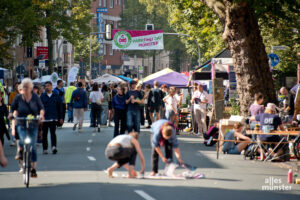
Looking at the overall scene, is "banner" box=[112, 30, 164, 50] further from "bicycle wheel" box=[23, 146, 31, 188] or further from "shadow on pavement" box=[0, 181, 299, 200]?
"shadow on pavement" box=[0, 181, 299, 200]

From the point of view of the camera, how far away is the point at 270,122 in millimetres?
17219

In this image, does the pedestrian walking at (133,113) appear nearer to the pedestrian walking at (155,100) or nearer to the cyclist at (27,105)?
the pedestrian walking at (155,100)

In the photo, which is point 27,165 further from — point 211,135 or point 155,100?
point 155,100

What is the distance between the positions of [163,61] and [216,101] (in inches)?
4120

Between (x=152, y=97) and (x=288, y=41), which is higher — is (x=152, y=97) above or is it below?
below

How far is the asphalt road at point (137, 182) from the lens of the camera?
11.2m

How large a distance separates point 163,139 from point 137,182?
3.01 ft

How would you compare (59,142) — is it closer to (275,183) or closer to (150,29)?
(275,183)

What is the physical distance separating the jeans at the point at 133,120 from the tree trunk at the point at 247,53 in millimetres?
2942

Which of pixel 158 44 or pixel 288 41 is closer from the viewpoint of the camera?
pixel 288 41

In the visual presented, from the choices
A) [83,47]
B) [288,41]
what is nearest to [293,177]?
[288,41]

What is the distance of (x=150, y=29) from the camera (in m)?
45.8

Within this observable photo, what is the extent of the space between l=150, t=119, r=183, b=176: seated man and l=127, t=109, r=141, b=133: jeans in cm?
760

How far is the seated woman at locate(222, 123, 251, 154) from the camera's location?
60.3 ft
